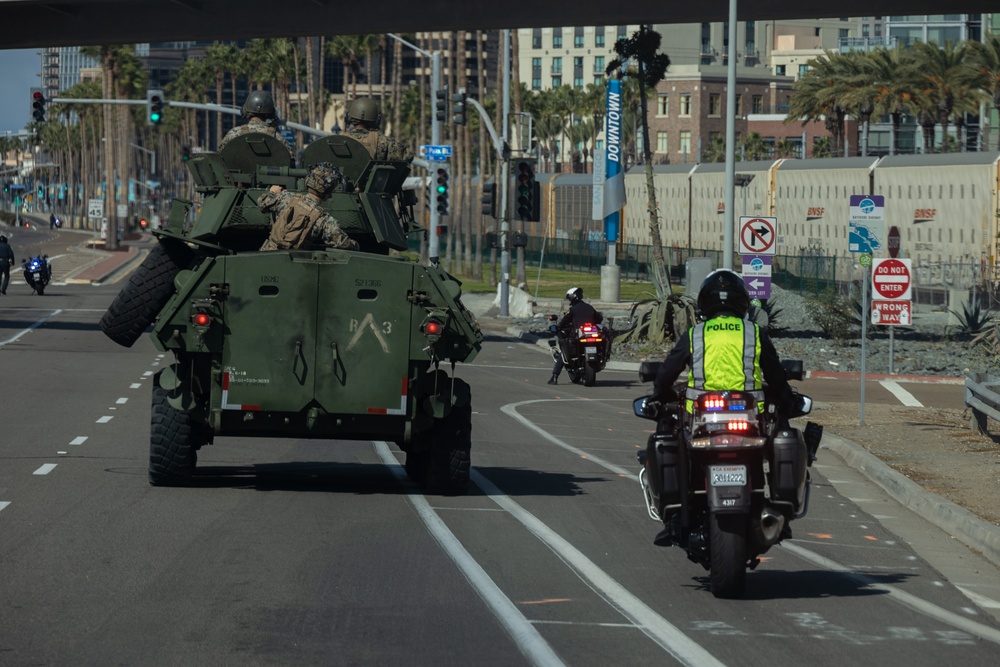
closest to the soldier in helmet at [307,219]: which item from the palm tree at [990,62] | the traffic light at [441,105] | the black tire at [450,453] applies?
the black tire at [450,453]

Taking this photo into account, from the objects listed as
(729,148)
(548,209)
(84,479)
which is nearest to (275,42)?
(548,209)

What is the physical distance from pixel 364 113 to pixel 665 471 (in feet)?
26.2

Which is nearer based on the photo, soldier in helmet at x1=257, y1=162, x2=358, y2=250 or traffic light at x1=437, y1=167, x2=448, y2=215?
soldier in helmet at x1=257, y1=162, x2=358, y2=250

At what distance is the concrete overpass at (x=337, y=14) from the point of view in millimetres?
35156

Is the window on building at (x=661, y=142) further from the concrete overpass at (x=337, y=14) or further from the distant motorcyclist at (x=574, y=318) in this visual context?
the distant motorcyclist at (x=574, y=318)

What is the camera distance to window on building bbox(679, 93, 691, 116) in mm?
141750

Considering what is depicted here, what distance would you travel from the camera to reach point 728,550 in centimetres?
891

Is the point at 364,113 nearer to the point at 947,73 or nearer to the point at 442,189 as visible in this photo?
the point at 442,189

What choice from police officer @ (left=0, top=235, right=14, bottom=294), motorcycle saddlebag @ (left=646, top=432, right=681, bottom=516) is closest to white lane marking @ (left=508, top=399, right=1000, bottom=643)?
motorcycle saddlebag @ (left=646, top=432, right=681, bottom=516)

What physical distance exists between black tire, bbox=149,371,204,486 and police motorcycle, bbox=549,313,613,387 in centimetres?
1581

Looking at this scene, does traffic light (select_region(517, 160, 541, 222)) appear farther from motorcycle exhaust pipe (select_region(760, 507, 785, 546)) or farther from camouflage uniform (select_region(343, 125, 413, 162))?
motorcycle exhaust pipe (select_region(760, 507, 785, 546))

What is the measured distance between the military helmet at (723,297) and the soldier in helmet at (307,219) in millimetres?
4990

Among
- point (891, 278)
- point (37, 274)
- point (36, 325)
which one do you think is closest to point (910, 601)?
point (891, 278)

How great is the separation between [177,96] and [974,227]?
126005 millimetres
